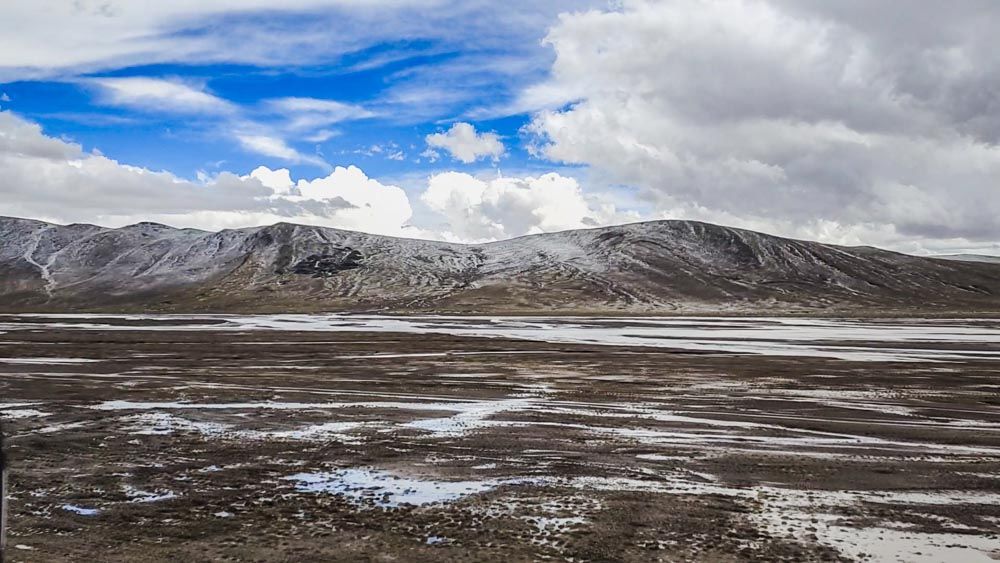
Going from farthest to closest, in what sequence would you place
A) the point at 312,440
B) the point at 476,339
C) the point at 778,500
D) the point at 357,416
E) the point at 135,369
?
the point at 476,339
the point at 135,369
the point at 357,416
the point at 312,440
the point at 778,500

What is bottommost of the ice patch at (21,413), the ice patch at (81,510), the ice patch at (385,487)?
the ice patch at (21,413)

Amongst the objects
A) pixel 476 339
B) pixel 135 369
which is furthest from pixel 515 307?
pixel 135 369

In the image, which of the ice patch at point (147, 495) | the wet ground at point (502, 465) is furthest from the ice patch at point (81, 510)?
the ice patch at point (147, 495)

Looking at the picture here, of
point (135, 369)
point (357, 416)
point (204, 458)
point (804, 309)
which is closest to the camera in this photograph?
point (204, 458)

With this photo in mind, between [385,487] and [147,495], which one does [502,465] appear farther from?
[147,495]

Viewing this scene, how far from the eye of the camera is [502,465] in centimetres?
1802

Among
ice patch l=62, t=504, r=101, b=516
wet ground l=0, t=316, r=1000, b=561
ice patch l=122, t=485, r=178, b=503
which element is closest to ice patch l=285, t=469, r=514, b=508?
wet ground l=0, t=316, r=1000, b=561

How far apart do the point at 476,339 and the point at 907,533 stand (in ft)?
181

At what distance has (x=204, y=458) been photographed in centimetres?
1858

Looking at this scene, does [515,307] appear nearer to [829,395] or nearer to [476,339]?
[476,339]

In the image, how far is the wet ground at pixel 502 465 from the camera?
1242 centimetres

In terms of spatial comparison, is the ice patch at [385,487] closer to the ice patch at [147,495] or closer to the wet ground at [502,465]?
the wet ground at [502,465]

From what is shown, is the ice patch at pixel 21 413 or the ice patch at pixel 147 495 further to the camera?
the ice patch at pixel 21 413

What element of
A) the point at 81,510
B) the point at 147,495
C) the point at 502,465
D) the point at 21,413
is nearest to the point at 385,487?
the point at 502,465
